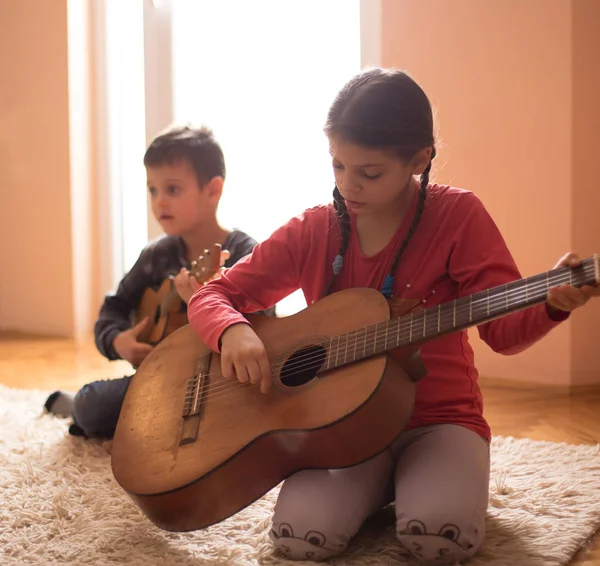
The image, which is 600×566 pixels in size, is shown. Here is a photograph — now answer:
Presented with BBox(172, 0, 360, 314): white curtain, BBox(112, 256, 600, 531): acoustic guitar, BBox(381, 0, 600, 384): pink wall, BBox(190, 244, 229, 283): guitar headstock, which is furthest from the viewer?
BBox(172, 0, 360, 314): white curtain

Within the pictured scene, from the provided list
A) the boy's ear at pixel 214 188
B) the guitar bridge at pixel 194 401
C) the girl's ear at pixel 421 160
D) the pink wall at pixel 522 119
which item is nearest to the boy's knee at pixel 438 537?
the guitar bridge at pixel 194 401

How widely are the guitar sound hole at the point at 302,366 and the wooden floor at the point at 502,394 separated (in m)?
0.52

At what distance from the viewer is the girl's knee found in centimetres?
124

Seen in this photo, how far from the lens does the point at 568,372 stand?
2.54 meters

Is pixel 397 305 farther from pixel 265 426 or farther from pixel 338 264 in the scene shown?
pixel 265 426

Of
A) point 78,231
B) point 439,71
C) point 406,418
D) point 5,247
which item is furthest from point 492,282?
point 5,247

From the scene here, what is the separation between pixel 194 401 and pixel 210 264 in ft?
1.80

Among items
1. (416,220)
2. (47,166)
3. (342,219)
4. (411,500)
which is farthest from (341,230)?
(47,166)

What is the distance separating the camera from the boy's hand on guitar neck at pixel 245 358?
1.29 metres

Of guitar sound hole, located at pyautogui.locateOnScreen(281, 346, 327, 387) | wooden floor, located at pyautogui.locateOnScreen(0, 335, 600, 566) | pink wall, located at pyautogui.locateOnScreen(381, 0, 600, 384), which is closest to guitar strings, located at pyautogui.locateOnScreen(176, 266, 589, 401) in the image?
guitar sound hole, located at pyautogui.locateOnScreen(281, 346, 327, 387)

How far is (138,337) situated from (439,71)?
4.59 ft

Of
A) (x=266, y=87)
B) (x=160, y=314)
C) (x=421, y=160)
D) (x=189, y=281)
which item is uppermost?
(x=266, y=87)

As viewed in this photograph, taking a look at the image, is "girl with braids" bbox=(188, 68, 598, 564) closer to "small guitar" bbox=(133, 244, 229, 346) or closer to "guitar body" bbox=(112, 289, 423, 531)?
"guitar body" bbox=(112, 289, 423, 531)

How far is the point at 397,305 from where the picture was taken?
4.43ft
